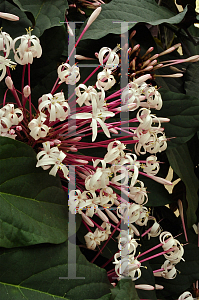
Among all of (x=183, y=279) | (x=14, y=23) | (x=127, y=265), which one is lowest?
(x=183, y=279)

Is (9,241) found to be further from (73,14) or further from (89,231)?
(73,14)

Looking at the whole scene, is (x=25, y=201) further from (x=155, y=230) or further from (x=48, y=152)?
(x=155, y=230)

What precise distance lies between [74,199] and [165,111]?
19cm

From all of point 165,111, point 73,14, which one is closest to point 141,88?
point 165,111

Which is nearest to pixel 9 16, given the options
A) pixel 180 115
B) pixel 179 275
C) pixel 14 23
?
pixel 14 23

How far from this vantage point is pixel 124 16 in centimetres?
39

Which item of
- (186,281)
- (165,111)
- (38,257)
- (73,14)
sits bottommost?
(186,281)

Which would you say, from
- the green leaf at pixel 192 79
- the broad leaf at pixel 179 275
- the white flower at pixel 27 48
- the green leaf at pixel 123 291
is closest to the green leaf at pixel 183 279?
the broad leaf at pixel 179 275

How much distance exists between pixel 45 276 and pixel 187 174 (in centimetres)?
24

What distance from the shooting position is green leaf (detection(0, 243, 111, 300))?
269 mm

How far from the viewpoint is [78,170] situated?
295 millimetres

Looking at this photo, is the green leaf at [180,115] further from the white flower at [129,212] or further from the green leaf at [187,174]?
the white flower at [129,212]

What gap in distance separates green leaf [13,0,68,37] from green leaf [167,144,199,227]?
209mm

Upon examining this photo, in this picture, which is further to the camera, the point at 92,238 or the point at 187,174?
the point at 187,174
